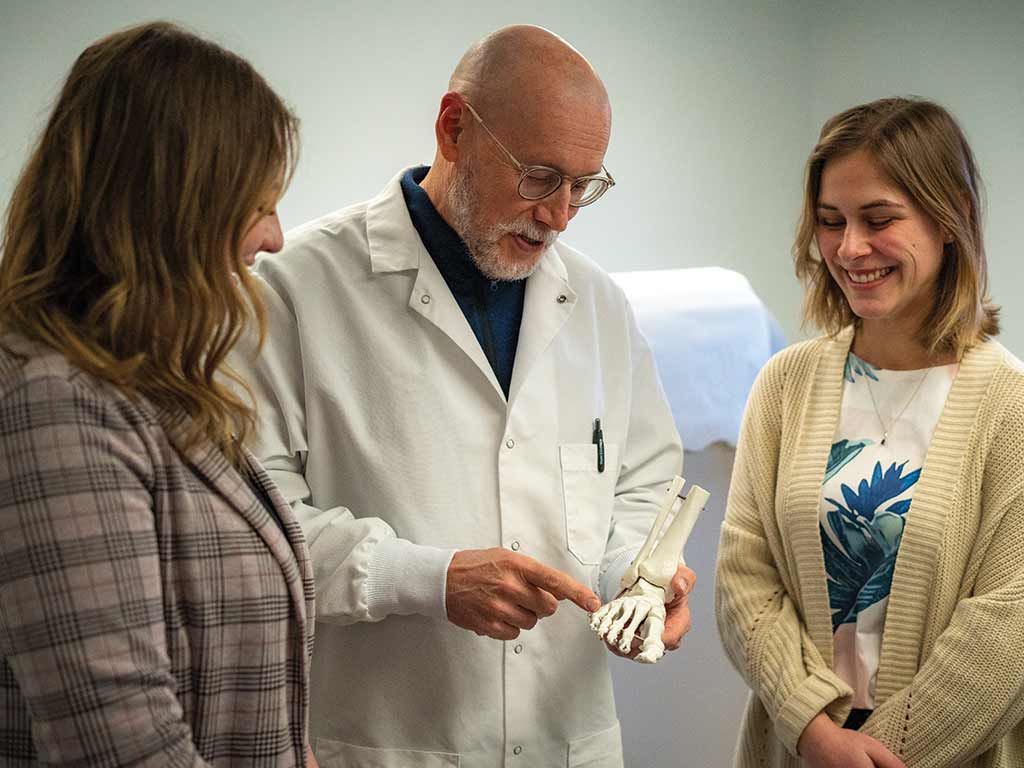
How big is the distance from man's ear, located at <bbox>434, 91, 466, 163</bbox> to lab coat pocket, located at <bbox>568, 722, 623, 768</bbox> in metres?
0.91

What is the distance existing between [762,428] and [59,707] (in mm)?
1207

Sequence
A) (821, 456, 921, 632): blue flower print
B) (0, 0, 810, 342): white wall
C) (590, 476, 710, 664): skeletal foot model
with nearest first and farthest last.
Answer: (590, 476, 710, 664): skeletal foot model < (821, 456, 921, 632): blue flower print < (0, 0, 810, 342): white wall

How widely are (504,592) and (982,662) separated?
0.67m

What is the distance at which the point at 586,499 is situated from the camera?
5.51 feet

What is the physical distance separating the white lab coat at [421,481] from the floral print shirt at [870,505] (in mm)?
317

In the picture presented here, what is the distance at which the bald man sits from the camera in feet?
5.17

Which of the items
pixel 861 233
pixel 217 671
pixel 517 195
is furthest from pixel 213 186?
pixel 861 233

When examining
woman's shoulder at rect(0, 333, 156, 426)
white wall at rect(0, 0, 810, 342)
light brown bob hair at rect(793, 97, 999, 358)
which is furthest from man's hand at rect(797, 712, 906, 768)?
white wall at rect(0, 0, 810, 342)

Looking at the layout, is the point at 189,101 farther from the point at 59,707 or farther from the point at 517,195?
the point at 517,195

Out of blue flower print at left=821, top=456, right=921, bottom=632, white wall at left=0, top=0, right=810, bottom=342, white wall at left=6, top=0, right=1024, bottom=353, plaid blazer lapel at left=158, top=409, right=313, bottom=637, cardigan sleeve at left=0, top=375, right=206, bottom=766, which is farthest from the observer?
white wall at left=6, top=0, right=1024, bottom=353

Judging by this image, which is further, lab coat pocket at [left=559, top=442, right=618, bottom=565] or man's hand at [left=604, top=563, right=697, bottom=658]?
lab coat pocket at [left=559, top=442, right=618, bottom=565]

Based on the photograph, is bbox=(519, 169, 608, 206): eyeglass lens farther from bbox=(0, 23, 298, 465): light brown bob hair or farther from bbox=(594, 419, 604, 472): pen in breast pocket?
bbox=(0, 23, 298, 465): light brown bob hair

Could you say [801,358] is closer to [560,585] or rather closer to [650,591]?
[650,591]

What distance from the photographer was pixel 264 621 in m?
1.05
